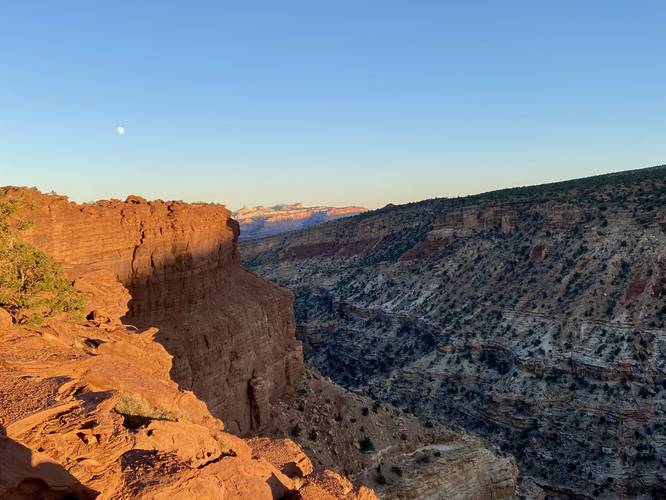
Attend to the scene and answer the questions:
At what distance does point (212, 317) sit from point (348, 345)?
46031 millimetres

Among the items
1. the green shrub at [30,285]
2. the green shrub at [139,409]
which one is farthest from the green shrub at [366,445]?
the green shrub at [139,409]

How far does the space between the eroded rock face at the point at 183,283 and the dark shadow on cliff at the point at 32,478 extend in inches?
310

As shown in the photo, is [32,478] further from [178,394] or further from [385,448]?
[385,448]

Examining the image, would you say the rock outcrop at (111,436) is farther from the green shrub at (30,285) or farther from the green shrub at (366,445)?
the green shrub at (366,445)

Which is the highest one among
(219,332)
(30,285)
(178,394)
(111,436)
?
(30,285)

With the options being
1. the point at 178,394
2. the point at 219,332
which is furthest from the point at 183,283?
the point at 178,394

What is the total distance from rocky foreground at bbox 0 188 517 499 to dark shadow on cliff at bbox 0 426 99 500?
0.06 feet

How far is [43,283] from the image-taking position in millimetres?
12797

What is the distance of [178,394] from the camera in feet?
37.0

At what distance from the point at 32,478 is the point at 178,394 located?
4698mm

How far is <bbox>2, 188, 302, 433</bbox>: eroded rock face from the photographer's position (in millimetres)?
16875

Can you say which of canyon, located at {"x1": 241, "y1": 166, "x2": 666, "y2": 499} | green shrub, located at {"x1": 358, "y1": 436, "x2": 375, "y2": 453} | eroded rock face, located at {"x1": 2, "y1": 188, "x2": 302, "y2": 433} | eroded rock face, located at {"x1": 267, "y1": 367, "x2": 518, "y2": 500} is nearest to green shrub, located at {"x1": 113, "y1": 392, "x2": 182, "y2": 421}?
eroded rock face, located at {"x1": 2, "y1": 188, "x2": 302, "y2": 433}

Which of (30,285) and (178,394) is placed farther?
(30,285)

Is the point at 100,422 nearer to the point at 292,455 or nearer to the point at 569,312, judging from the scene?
the point at 292,455
